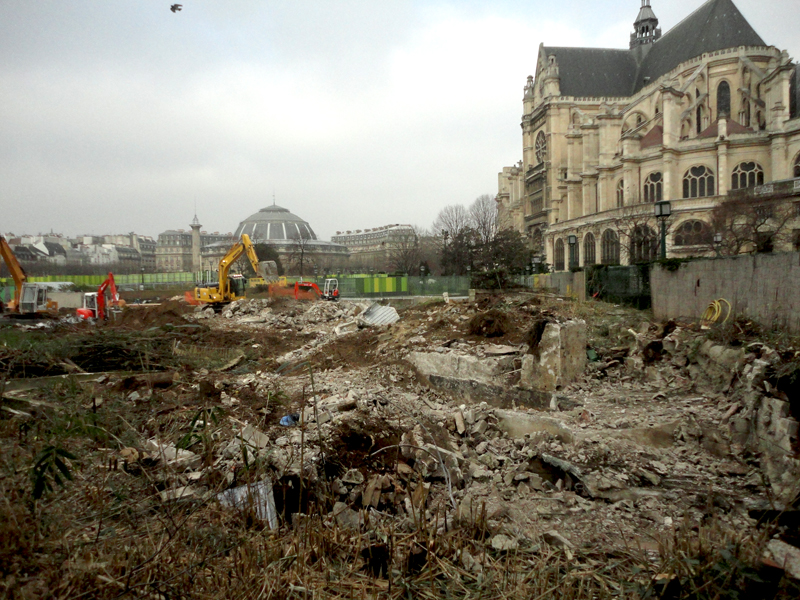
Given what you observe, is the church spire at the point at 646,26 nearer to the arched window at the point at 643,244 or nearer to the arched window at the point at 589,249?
the arched window at the point at 589,249

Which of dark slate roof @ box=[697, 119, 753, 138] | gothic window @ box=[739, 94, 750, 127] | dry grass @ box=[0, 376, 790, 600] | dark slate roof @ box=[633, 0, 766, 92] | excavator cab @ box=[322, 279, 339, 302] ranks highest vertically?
dark slate roof @ box=[633, 0, 766, 92]

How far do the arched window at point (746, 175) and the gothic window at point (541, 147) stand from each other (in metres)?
21.6

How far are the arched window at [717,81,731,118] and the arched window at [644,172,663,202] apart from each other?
26.2 feet

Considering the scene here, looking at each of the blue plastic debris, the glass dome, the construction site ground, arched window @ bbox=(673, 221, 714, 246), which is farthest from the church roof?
the glass dome

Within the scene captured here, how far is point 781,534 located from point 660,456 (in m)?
2.67

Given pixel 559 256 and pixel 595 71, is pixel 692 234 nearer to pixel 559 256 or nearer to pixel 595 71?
pixel 559 256

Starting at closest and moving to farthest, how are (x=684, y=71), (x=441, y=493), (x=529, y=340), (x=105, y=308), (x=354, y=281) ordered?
(x=441, y=493)
(x=529, y=340)
(x=105, y=308)
(x=354, y=281)
(x=684, y=71)

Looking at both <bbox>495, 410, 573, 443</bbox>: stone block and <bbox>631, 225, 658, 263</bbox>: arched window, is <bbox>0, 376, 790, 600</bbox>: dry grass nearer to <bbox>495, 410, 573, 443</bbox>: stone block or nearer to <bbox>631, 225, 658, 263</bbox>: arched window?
<bbox>495, 410, 573, 443</bbox>: stone block

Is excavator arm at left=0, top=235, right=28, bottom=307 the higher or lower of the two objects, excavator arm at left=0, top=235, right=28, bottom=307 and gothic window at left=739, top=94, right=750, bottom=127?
the lower

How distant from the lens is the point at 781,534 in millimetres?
3148

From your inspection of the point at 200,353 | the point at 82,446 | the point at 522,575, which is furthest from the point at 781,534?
the point at 200,353

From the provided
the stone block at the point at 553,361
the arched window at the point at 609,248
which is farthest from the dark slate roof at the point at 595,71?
the stone block at the point at 553,361

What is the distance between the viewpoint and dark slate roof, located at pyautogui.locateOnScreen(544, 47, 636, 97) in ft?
172

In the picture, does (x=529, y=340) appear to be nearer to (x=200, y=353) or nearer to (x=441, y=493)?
(x=441, y=493)
